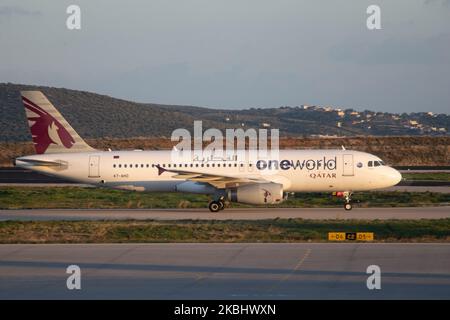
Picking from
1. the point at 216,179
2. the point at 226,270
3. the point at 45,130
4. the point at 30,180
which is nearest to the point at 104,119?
the point at 30,180

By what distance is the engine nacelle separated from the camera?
3831 centimetres

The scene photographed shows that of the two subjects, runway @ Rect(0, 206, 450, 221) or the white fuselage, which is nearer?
runway @ Rect(0, 206, 450, 221)

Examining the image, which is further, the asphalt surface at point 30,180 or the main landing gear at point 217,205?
the asphalt surface at point 30,180

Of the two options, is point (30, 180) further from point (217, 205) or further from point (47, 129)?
point (217, 205)

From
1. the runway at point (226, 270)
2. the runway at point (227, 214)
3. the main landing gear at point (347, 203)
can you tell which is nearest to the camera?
the runway at point (226, 270)

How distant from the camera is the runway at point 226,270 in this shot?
18.2 m

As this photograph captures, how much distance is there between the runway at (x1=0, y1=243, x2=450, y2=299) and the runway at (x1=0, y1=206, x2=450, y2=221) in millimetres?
9547

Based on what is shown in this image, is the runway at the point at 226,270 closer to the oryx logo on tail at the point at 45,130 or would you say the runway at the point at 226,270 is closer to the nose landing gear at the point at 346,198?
the nose landing gear at the point at 346,198

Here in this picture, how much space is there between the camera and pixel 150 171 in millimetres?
41344

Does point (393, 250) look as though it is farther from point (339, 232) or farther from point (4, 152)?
point (4, 152)

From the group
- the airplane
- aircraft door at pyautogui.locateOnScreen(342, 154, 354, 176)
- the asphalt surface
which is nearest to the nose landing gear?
the airplane

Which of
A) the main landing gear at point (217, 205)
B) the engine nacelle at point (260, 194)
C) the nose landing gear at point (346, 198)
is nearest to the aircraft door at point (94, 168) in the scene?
the main landing gear at point (217, 205)

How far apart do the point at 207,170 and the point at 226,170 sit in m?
0.93

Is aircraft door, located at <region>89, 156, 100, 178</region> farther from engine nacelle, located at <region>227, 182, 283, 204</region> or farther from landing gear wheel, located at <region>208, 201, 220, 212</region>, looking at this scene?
engine nacelle, located at <region>227, 182, 283, 204</region>
